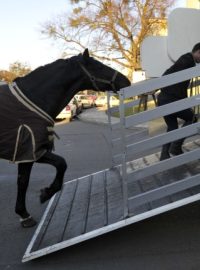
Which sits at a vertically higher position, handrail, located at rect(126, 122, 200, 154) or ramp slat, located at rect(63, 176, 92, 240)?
handrail, located at rect(126, 122, 200, 154)

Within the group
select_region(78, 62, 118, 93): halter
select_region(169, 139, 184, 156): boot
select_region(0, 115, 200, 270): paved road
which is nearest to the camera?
select_region(0, 115, 200, 270): paved road

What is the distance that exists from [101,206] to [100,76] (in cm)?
151

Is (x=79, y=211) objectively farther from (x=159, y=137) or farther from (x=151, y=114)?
(x=151, y=114)

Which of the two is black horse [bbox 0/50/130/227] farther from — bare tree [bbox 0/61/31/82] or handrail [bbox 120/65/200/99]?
bare tree [bbox 0/61/31/82]

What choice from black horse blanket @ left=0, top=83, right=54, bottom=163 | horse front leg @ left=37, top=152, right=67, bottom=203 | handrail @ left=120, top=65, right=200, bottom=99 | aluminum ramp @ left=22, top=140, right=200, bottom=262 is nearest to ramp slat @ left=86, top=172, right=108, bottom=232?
aluminum ramp @ left=22, top=140, right=200, bottom=262

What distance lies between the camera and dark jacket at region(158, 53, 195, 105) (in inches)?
234

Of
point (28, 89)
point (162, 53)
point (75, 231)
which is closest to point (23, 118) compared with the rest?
point (28, 89)

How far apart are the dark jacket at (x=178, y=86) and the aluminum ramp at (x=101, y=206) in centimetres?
96

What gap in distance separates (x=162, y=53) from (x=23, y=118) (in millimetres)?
5315

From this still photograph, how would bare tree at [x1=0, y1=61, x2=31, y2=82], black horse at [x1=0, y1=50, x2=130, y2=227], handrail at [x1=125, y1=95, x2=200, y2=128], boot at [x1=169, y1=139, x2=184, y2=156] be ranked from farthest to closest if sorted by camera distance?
bare tree at [x1=0, y1=61, x2=31, y2=82], boot at [x1=169, y1=139, x2=184, y2=156], black horse at [x1=0, y1=50, x2=130, y2=227], handrail at [x1=125, y1=95, x2=200, y2=128]

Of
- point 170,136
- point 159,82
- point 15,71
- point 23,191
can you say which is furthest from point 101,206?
point 15,71

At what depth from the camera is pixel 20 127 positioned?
15.6ft

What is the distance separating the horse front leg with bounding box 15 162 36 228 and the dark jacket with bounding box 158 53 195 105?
2223 mm

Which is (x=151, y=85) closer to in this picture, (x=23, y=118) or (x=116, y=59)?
(x=23, y=118)
